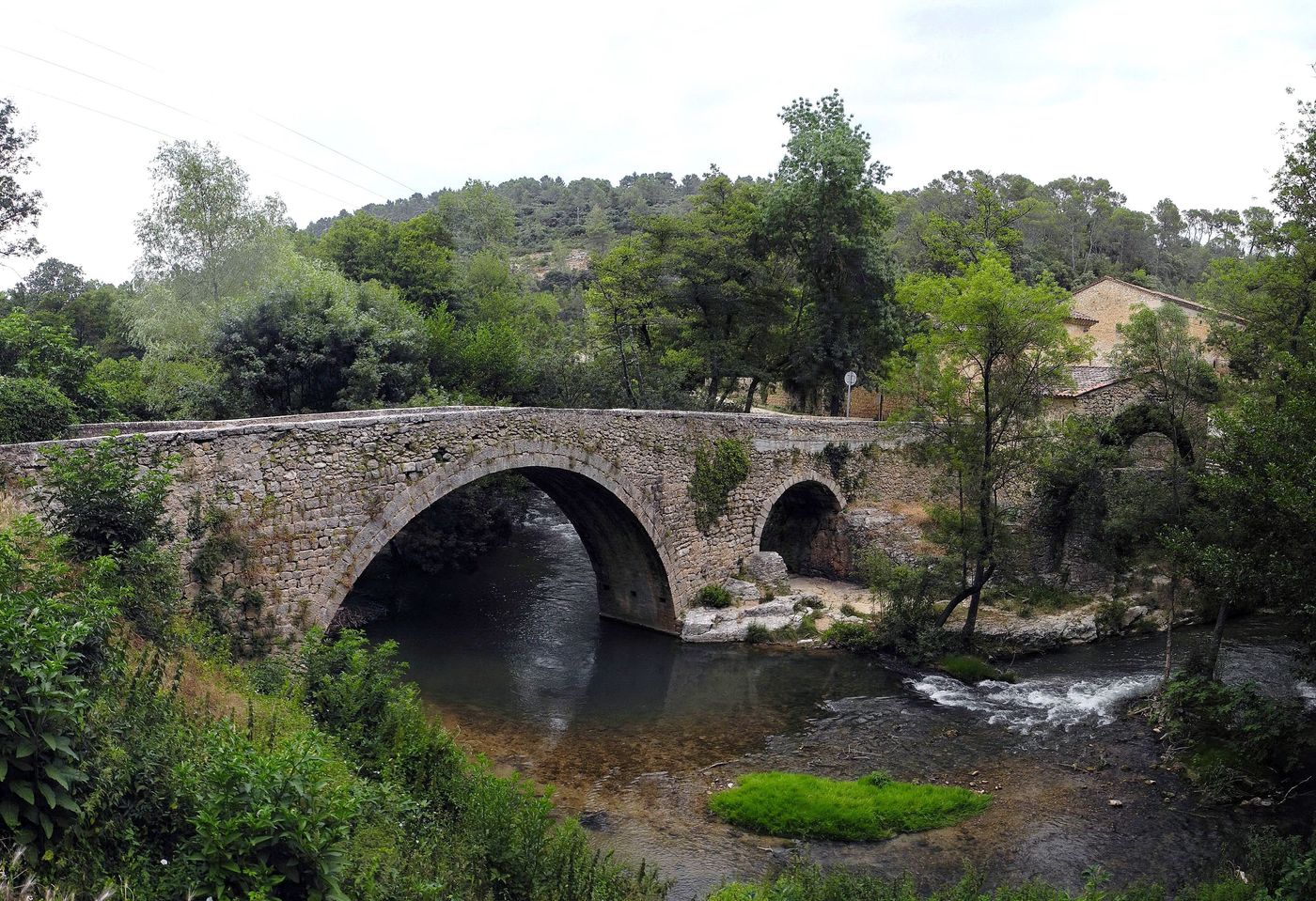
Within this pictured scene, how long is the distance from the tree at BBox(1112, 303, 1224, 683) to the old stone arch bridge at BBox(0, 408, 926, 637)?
8.78m

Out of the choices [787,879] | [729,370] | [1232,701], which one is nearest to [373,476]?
[787,879]

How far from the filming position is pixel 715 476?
20.6 m

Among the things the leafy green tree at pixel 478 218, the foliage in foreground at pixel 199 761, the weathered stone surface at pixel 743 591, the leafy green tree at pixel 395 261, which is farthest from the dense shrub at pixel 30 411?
the leafy green tree at pixel 478 218

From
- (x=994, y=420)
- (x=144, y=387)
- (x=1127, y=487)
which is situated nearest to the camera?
(x=994, y=420)

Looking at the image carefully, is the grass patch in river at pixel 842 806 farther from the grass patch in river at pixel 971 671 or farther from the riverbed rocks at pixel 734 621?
the riverbed rocks at pixel 734 621

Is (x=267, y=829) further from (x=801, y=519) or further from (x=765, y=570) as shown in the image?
(x=801, y=519)

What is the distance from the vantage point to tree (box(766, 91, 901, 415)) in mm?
27734

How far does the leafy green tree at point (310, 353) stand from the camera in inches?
845

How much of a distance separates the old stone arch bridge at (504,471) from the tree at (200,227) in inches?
565

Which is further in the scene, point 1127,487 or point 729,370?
point 729,370

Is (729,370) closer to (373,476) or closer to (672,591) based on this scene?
(672,591)

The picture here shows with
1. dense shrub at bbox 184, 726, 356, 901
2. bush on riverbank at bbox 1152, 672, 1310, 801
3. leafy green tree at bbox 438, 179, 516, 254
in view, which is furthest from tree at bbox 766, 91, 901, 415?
leafy green tree at bbox 438, 179, 516, 254

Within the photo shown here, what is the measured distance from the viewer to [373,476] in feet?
43.8

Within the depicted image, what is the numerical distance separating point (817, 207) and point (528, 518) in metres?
15.1
